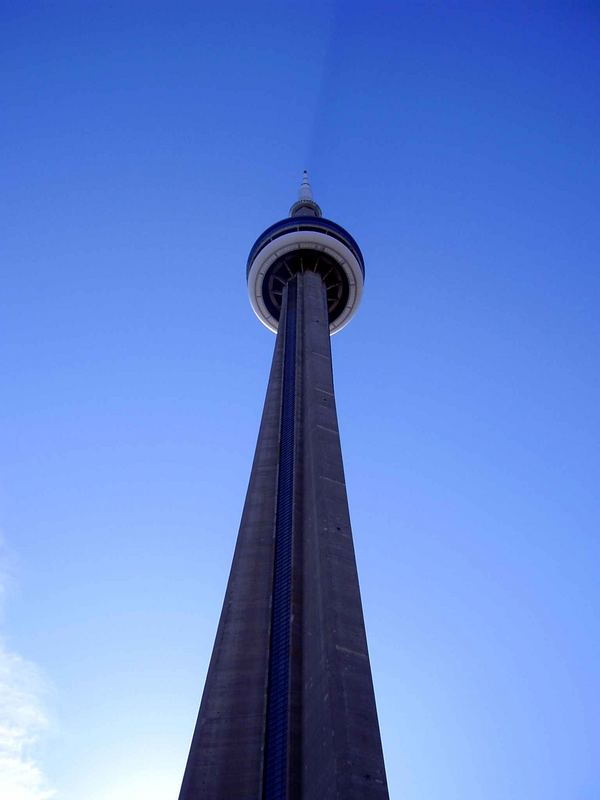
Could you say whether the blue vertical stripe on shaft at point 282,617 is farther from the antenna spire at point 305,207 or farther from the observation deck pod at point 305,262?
the antenna spire at point 305,207

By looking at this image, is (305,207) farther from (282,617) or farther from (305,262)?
(282,617)

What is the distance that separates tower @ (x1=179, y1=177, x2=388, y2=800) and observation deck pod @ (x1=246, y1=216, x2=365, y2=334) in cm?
924

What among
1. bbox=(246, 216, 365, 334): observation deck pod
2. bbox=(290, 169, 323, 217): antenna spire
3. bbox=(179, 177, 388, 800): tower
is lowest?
bbox=(179, 177, 388, 800): tower

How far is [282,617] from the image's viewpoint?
16.0 m

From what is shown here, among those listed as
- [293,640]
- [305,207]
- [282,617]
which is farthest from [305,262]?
[293,640]

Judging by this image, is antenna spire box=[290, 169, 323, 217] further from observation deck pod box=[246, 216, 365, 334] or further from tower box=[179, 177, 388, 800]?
tower box=[179, 177, 388, 800]

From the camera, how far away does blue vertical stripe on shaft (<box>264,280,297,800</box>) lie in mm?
12838

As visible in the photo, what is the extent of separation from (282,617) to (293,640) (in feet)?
3.50

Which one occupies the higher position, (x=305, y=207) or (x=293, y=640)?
(x=305, y=207)

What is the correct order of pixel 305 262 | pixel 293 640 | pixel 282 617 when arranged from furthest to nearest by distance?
pixel 305 262 < pixel 282 617 < pixel 293 640

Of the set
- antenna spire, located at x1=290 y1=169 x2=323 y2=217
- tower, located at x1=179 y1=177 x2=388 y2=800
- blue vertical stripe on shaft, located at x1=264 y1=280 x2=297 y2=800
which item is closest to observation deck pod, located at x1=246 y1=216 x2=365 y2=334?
antenna spire, located at x1=290 y1=169 x2=323 y2=217

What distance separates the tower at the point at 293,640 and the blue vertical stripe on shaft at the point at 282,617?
32 millimetres

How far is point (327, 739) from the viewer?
1116 cm

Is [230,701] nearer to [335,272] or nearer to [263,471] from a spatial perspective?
[263,471]
